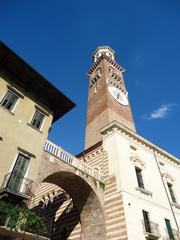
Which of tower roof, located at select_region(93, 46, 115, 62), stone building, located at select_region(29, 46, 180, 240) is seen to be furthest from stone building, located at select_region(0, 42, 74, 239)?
tower roof, located at select_region(93, 46, 115, 62)

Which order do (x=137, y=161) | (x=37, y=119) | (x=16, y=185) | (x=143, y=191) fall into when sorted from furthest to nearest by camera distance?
(x=137, y=161), (x=143, y=191), (x=37, y=119), (x=16, y=185)

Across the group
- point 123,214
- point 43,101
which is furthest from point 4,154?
point 123,214

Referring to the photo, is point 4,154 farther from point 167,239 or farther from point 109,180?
point 167,239

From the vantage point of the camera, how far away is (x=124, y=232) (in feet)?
35.4

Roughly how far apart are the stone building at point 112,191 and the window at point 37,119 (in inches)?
46.6

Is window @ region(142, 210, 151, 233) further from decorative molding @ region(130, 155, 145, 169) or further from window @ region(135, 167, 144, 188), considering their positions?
decorative molding @ region(130, 155, 145, 169)

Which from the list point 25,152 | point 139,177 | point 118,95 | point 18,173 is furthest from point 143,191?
point 118,95

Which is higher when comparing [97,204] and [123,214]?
[97,204]

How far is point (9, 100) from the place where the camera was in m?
11.3

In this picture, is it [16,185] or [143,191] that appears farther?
[143,191]

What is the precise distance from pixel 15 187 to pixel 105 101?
16.3 m

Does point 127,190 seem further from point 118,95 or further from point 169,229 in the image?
point 118,95

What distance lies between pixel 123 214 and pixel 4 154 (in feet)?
24.3

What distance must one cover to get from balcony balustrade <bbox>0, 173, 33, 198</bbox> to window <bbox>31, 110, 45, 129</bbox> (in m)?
3.56
